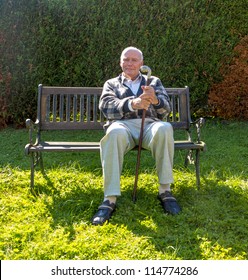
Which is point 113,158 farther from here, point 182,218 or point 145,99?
point 182,218

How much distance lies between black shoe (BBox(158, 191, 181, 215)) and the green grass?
6cm

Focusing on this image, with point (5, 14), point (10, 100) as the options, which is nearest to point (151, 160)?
point (10, 100)

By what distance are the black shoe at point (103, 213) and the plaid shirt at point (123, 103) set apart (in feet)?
2.72

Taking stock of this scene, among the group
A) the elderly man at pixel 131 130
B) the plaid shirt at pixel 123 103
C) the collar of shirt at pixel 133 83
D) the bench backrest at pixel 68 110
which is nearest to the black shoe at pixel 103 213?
the elderly man at pixel 131 130

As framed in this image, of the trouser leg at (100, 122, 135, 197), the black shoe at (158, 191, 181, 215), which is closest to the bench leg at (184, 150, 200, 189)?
the black shoe at (158, 191, 181, 215)

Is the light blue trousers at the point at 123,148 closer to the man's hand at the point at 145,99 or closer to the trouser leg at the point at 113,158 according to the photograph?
the trouser leg at the point at 113,158

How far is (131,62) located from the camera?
4.03 metres

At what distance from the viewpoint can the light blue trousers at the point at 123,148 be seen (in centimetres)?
354

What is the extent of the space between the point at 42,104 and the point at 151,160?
144cm

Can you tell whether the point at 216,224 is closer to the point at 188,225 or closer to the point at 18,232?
the point at 188,225

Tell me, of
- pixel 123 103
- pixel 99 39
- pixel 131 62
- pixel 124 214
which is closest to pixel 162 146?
pixel 123 103

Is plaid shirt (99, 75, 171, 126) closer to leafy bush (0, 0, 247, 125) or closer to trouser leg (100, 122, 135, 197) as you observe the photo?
trouser leg (100, 122, 135, 197)

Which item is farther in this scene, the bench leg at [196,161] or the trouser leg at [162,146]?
the bench leg at [196,161]

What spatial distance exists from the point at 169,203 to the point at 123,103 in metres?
0.97
